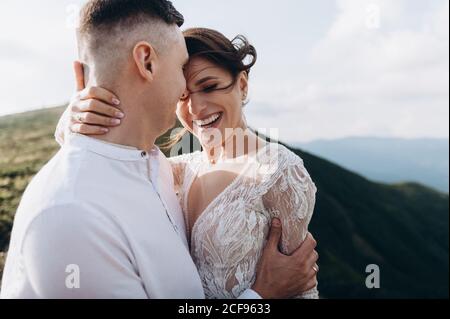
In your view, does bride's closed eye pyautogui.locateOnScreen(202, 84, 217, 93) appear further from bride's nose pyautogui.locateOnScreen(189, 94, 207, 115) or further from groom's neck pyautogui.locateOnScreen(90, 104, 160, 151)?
groom's neck pyautogui.locateOnScreen(90, 104, 160, 151)

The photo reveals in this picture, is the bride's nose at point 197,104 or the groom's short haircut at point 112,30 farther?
the bride's nose at point 197,104

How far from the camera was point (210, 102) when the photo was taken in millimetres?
5039

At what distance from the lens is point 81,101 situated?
4227mm

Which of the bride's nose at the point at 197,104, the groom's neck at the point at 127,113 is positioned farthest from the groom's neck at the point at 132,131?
the bride's nose at the point at 197,104

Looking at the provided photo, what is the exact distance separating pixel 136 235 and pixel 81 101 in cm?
124

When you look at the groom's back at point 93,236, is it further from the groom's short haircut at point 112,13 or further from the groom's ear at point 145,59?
the groom's short haircut at point 112,13

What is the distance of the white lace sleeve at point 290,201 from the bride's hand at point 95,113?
1561 mm

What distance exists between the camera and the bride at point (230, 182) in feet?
15.5

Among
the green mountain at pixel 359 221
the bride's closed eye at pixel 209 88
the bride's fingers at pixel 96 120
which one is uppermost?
the bride's closed eye at pixel 209 88

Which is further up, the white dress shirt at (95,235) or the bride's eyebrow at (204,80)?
the bride's eyebrow at (204,80)

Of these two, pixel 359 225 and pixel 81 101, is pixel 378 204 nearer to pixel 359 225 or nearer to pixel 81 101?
pixel 359 225

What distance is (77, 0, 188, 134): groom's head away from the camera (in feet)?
13.5

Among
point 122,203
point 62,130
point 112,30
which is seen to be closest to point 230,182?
point 122,203
